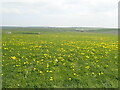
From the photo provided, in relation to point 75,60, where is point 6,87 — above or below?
below

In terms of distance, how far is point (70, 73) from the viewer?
916 cm

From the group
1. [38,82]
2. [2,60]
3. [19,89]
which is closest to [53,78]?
[38,82]

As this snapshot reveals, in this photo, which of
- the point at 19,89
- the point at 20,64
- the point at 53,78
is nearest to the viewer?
the point at 19,89

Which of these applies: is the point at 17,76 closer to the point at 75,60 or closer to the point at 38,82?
the point at 38,82

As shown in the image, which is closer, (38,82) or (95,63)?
(38,82)

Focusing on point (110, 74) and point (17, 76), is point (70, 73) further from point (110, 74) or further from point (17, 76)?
point (17, 76)

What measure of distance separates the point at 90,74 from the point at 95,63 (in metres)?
2.39

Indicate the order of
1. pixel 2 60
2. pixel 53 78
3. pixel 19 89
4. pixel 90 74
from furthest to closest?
pixel 2 60
pixel 90 74
pixel 53 78
pixel 19 89

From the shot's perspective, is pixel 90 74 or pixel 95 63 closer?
pixel 90 74

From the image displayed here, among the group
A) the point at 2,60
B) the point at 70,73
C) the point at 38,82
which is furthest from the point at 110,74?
the point at 2,60

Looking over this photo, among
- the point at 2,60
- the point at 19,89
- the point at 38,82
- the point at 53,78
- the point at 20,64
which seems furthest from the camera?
the point at 2,60

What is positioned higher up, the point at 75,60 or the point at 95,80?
the point at 75,60

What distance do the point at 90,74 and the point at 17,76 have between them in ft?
18.0

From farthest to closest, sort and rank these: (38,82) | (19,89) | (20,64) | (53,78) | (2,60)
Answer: (2,60) < (20,64) < (53,78) < (38,82) < (19,89)
